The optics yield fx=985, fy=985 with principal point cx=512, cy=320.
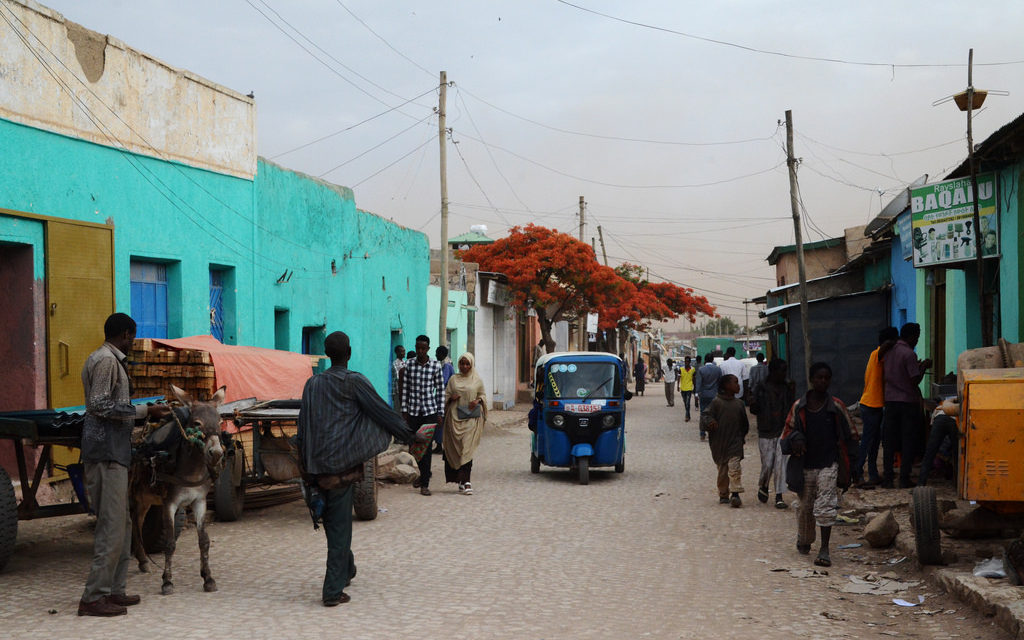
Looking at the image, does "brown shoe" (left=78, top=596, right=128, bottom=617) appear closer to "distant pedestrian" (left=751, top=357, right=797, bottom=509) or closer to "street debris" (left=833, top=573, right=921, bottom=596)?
"street debris" (left=833, top=573, right=921, bottom=596)

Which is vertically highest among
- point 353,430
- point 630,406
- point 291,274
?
point 291,274

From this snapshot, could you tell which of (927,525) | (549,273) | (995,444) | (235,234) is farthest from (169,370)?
(549,273)

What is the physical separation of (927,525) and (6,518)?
22.8 ft

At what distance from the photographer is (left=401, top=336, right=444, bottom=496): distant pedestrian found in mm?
12836

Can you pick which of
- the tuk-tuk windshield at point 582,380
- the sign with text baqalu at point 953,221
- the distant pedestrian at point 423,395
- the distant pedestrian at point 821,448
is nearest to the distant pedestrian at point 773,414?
the sign with text baqalu at point 953,221

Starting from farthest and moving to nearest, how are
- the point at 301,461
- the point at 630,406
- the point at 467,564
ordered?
the point at 630,406 → the point at 467,564 → the point at 301,461

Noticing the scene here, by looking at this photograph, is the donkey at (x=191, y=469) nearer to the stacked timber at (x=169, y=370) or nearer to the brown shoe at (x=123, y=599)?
the brown shoe at (x=123, y=599)

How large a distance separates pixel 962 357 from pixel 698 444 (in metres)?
12.1

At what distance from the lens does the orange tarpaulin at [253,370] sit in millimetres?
10875

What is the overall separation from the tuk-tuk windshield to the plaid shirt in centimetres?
218

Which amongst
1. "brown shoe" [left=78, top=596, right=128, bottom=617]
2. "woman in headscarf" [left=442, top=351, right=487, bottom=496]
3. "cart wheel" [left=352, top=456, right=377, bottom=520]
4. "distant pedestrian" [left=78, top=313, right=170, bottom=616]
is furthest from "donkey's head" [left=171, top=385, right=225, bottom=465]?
"woman in headscarf" [left=442, top=351, right=487, bottom=496]

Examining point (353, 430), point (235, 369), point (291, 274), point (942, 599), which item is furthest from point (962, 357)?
point (291, 274)

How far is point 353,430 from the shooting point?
22.8ft

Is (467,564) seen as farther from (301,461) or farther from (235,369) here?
(235,369)
